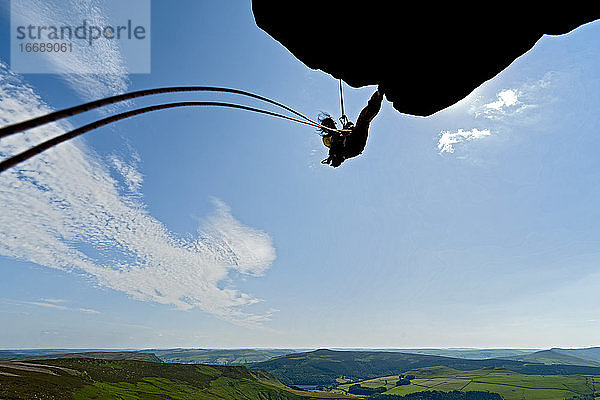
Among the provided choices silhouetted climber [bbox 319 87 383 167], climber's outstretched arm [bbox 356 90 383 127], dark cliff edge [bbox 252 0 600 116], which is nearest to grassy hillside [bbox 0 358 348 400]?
silhouetted climber [bbox 319 87 383 167]

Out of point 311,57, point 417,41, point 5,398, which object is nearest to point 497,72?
point 417,41

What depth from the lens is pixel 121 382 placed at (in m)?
136

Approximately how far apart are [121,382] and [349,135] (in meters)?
175

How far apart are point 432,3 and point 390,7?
2.34 ft

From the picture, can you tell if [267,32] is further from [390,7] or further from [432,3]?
[432,3]

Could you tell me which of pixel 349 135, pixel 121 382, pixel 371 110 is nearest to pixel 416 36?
pixel 371 110

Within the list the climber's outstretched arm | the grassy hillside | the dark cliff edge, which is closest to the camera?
the dark cliff edge

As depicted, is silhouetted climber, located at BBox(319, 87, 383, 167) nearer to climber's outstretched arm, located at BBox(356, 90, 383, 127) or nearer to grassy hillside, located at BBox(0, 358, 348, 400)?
climber's outstretched arm, located at BBox(356, 90, 383, 127)

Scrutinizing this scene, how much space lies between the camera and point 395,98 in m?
7.46

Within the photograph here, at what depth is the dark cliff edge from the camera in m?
5.35

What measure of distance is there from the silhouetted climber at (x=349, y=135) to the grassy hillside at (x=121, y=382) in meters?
127

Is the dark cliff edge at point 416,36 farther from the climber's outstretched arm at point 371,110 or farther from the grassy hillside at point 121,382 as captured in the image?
the grassy hillside at point 121,382

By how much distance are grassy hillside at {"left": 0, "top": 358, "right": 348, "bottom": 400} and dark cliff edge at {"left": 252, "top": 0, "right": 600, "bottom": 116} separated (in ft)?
422

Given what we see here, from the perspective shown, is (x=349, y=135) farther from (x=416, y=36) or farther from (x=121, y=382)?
(x=121, y=382)
